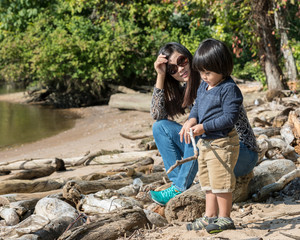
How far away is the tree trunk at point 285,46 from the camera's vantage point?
10.6m

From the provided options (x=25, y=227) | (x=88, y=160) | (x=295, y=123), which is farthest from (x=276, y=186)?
(x=88, y=160)

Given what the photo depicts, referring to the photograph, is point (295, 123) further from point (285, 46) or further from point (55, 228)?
point (285, 46)

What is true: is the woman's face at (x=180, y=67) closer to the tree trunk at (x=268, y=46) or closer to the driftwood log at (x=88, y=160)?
the driftwood log at (x=88, y=160)

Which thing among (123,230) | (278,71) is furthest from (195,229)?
(278,71)

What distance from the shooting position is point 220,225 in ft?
9.57

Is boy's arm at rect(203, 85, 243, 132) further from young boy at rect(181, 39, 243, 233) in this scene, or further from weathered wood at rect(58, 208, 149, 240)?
weathered wood at rect(58, 208, 149, 240)

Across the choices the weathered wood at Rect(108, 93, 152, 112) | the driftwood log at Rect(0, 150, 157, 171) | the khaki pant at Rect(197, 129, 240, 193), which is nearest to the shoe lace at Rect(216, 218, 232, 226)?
the khaki pant at Rect(197, 129, 240, 193)

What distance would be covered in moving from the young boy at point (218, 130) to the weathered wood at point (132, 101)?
1011 centimetres

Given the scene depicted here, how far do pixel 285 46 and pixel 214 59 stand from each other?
334 inches

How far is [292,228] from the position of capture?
2988mm

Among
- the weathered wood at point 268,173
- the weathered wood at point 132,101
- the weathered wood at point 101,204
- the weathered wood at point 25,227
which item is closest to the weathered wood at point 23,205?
the weathered wood at point 25,227

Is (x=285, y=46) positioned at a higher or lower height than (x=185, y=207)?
higher

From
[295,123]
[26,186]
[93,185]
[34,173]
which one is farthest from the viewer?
[34,173]

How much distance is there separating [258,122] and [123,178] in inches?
129
